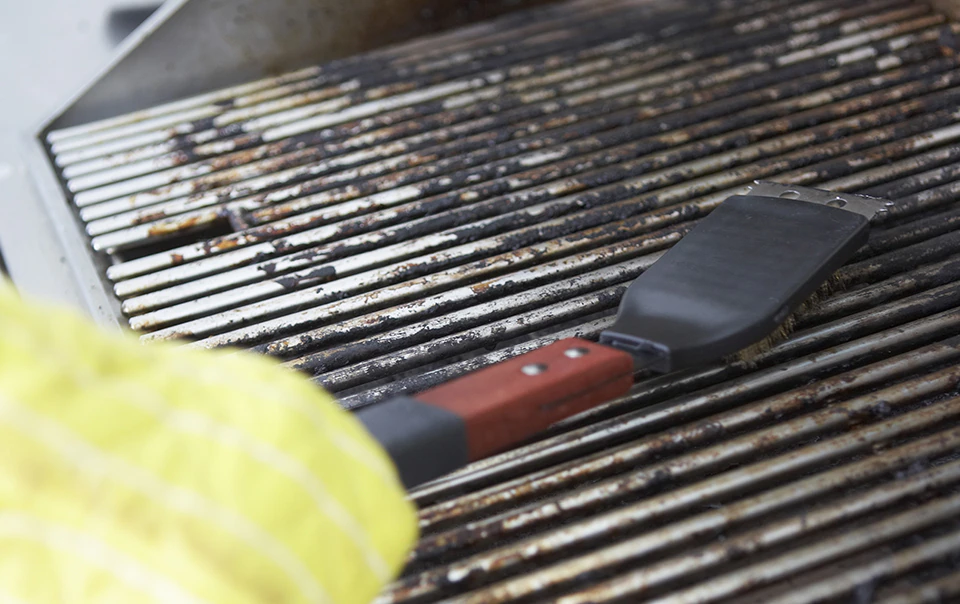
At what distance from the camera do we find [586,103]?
169 cm

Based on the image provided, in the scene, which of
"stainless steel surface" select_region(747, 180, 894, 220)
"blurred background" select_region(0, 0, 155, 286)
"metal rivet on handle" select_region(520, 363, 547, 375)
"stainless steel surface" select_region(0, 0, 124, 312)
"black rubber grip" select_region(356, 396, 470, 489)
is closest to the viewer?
"black rubber grip" select_region(356, 396, 470, 489)

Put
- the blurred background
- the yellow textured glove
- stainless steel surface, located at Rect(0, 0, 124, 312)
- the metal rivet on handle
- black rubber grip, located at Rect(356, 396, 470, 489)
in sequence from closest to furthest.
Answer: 1. the yellow textured glove
2. black rubber grip, located at Rect(356, 396, 470, 489)
3. the metal rivet on handle
4. stainless steel surface, located at Rect(0, 0, 124, 312)
5. the blurred background

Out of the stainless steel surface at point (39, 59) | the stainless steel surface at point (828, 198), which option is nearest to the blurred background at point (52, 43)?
the stainless steel surface at point (39, 59)

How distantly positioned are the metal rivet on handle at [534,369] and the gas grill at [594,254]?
141 mm

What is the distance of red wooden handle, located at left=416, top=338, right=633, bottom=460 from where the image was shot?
0.87m

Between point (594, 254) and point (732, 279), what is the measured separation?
0.87 ft

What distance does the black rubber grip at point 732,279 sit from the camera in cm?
103

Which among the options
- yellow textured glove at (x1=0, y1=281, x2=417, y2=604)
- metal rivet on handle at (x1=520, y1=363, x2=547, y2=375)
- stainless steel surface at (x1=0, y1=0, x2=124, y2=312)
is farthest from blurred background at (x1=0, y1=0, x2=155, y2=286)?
yellow textured glove at (x1=0, y1=281, x2=417, y2=604)

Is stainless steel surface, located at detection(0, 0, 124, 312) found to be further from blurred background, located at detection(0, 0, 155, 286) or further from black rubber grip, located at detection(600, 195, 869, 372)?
black rubber grip, located at detection(600, 195, 869, 372)

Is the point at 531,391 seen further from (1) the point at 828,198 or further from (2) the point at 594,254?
(1) the point at 828,198

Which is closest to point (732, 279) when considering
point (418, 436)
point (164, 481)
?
point (418, 436)

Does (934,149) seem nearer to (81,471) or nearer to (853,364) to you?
(853,364)

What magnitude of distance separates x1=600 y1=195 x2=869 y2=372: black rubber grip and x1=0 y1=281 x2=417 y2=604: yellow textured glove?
0.48 meters

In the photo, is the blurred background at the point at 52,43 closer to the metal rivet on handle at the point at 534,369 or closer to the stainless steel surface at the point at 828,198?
the stainless steel surface at the point at 828,198
